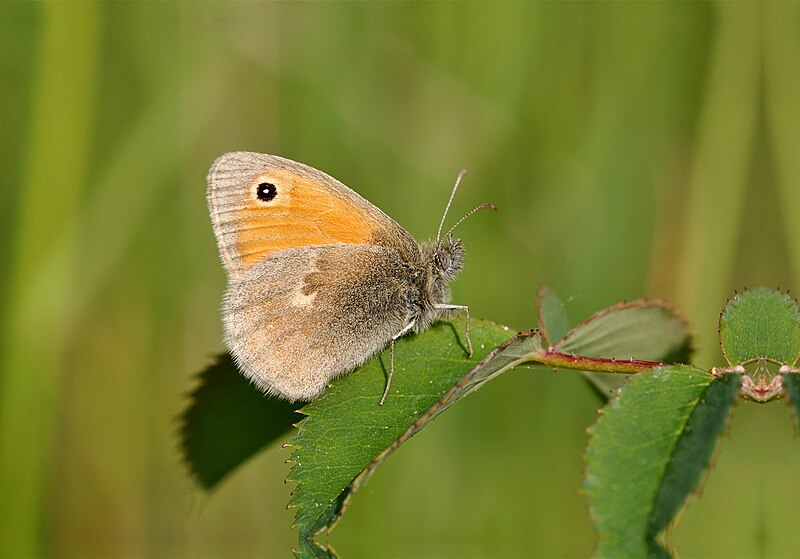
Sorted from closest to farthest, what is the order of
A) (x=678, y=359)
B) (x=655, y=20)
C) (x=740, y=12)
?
(x=678, y=359)
(x=740, y=12)
(x=655, y=20)

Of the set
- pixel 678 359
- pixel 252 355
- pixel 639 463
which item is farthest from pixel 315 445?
pixel 678 359

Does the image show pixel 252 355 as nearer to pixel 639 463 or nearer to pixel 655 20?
pixel 639 463

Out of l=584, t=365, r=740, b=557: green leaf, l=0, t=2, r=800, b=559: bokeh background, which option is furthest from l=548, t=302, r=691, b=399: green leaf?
l=0, t=2, r=800, b=559: bokeh background

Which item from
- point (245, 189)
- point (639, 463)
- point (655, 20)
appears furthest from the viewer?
point (655, 20)

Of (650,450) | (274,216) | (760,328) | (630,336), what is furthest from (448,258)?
(650,450)

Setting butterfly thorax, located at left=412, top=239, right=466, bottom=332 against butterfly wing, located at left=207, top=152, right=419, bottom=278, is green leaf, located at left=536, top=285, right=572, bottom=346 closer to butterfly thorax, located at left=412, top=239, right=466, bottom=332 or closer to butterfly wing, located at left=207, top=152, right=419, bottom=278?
butterfly thorax, located at left=412, top=239, right=466, bottom=332

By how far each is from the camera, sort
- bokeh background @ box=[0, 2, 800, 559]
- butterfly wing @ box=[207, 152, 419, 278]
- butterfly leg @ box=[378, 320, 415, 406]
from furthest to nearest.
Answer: bokeh background @ box=[0, 2, 800, 559] → butterfly wing @ box=[207, 152, 419, 278] → butterfly leg @ box=[378, 320, 415, 406]
